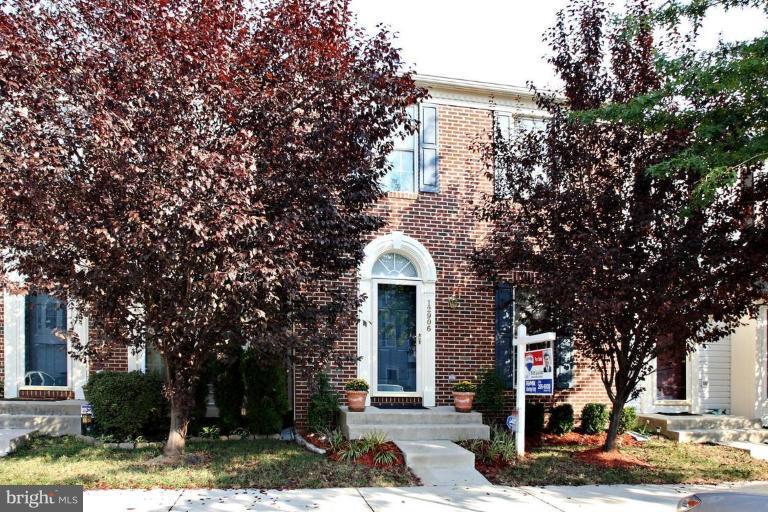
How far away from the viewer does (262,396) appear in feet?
34.0

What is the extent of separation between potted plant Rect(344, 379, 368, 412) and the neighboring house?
507 millimetres

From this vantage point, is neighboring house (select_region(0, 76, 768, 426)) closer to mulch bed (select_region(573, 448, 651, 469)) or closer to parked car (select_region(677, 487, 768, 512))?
mulch bed (select_region(573, 448, 651, 469))

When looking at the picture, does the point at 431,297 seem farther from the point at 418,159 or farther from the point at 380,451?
the point at 380,451

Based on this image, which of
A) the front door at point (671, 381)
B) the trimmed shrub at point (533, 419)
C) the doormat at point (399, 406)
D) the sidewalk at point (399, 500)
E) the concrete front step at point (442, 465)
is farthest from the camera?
the front door at point (671, 381)

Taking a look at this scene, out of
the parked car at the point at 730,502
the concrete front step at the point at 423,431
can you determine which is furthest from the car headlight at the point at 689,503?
the concrete front step at the point at 423,431

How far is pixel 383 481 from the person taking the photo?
8.04 meters

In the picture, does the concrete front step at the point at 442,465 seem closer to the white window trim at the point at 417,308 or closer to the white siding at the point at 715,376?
the white window trim at the point at 417,308

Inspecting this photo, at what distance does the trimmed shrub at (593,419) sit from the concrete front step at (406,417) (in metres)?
2.32

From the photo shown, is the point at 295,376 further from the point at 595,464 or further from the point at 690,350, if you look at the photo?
the point at 690,350

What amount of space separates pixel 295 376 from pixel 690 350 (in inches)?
239

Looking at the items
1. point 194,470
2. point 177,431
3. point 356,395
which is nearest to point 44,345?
point 177,431

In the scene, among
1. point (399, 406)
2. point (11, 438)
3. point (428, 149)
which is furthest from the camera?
point (428, 149)

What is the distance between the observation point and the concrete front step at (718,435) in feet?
38.1

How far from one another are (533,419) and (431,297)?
273cm
